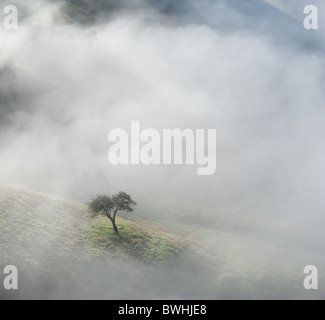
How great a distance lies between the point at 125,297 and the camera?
3622 centimetres

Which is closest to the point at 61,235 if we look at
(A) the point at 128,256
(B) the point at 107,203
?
(B) the point at 107,203

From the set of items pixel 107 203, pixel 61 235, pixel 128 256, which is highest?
pixel 107 203

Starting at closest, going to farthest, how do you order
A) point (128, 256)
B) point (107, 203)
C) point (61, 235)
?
1. point (128, 256)
2. point (61, 235)
3. point (107, 203)

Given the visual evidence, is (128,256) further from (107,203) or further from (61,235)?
(61,235)

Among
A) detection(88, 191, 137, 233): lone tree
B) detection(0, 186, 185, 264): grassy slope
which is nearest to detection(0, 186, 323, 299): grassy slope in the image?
detection(0, 186, 185, 264): grassy slope

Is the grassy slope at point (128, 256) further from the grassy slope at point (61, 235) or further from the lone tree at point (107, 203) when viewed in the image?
the lone tree at point (107, 203)

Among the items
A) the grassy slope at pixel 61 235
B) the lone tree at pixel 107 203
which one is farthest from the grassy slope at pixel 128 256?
the lone tree at pixel 107 203

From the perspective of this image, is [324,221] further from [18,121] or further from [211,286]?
[18,121]

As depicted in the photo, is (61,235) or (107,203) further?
(107,203)

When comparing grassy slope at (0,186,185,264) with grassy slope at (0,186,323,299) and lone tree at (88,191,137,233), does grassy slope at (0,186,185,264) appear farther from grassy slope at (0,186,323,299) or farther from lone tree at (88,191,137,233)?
lone tree at (88,191,137,233)

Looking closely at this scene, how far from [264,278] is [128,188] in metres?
65.3

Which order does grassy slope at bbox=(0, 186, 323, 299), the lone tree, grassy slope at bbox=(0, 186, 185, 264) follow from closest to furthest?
grassy slope at bbox=(0, 186, 323, 299), grassy slope at bbox=(0, 186, 185, 264), the lone tree

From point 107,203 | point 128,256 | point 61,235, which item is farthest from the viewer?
point 107,203
